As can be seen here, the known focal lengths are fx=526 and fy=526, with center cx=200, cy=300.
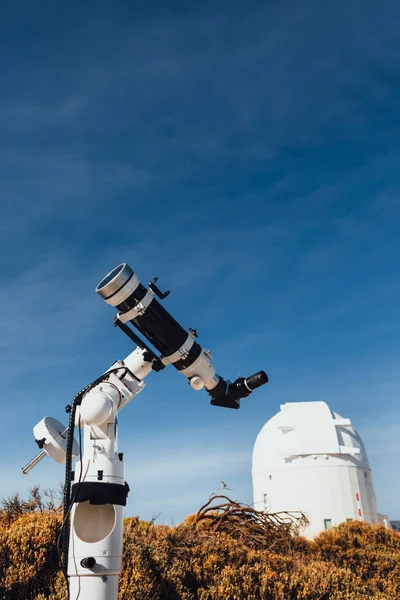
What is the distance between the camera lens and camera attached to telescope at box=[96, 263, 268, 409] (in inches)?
253

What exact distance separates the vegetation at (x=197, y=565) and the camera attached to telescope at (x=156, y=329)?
10.1ft

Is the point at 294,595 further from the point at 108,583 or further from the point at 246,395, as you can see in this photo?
the point at 108,583

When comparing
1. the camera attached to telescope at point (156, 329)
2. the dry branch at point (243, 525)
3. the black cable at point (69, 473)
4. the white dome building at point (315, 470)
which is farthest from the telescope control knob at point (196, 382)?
the white dome building at point (315, 470)

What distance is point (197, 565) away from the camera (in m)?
9.17

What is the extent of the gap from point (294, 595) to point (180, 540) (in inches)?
93.9

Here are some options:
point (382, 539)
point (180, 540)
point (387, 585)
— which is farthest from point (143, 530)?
point (382, 539)

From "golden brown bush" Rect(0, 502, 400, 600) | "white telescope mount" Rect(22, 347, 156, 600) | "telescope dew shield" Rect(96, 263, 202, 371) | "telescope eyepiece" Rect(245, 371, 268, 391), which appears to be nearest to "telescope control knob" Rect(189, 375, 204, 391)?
"telescope dew shield" Rect(96, 263, 202, 371)

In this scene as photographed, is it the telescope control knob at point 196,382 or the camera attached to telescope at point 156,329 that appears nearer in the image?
the camera attached to telescope at point 156,329

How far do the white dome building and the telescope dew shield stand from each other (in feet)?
51.1

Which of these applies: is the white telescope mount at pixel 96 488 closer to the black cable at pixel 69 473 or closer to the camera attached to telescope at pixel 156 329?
the black cable at pixel 69 473

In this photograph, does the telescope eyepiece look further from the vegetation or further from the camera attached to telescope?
the vegetation

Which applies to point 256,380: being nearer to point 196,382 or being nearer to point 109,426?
point 196,382

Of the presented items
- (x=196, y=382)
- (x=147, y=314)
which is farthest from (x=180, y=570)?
(x=147, y=314)

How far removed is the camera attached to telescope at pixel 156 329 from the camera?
6.42m
